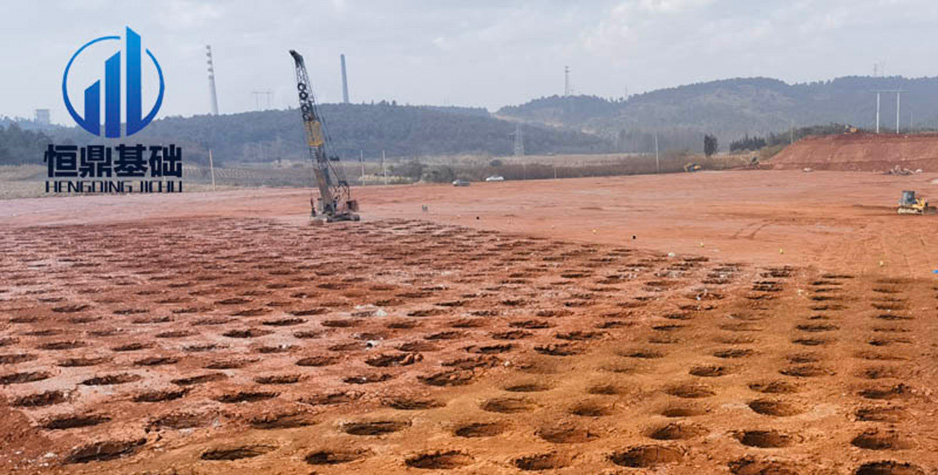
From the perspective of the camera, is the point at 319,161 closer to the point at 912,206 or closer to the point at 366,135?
the point at 912,206

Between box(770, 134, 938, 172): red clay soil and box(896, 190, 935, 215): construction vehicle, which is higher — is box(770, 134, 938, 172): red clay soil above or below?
above

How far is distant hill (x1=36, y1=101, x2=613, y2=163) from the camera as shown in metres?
134

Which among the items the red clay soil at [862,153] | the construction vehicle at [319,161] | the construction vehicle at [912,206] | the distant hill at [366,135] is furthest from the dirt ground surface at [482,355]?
the distant hill at [366,135]

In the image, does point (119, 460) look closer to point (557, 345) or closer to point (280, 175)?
point (557, 345)

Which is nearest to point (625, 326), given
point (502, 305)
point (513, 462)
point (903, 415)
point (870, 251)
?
point (502, 305)

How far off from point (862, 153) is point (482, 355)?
181 ft

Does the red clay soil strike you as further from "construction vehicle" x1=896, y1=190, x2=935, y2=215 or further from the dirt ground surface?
the dirt ground surface

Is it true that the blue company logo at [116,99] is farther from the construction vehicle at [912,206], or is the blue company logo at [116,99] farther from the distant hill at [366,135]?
the distant hill at [366,135]

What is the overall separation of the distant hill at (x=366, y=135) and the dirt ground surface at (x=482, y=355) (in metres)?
114

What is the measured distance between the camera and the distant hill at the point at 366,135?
134500 mm

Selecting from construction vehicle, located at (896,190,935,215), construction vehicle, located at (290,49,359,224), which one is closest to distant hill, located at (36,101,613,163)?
construction vehicle, located at (290,49,359,224)

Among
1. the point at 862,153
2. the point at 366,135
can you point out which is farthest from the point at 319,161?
the point at 366,135

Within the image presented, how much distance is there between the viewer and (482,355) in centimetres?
961

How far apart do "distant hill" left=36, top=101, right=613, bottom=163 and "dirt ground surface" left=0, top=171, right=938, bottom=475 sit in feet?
374
